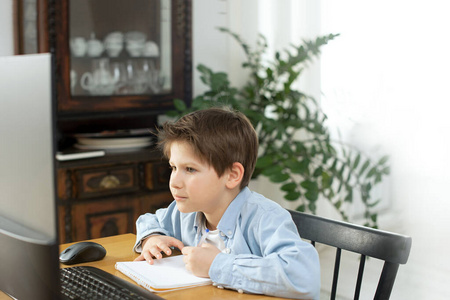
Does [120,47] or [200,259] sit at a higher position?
[120,47]

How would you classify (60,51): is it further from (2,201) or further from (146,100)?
(2,201)

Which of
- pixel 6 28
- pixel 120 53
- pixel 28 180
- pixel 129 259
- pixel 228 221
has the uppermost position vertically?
pixel 6 28

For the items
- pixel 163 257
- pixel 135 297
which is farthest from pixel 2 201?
pixel 163 257

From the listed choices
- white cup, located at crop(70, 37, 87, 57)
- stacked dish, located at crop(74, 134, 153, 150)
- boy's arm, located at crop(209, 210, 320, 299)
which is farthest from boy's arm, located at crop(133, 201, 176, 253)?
white cup, located at crop(70, 37, 87, 57)

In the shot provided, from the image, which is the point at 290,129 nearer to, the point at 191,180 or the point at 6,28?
the point at 6,28

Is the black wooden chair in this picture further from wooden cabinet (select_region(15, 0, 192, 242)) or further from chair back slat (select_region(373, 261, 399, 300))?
wooden cabinet (select_region(15, 0, 192, 242))

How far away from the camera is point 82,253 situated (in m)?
1.44

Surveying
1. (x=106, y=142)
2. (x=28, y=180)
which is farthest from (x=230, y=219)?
(x=106, y=142)

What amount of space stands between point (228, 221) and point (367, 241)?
1.02ft

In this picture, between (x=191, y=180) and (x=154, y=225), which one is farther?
(x=154, y=225)

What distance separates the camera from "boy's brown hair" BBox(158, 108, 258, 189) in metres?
1.36

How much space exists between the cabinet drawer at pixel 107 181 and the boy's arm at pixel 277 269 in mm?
1691

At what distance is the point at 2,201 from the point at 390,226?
271 cm

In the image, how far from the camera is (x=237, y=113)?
4.78 ft
